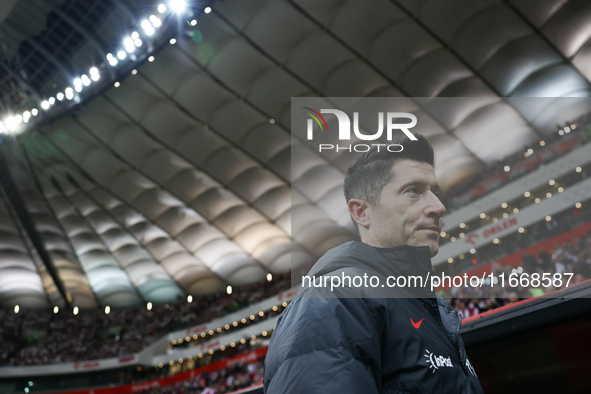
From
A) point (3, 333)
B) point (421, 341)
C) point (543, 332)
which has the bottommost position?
point (421, 341)

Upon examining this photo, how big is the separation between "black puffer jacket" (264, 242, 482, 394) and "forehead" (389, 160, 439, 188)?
294 millimetres

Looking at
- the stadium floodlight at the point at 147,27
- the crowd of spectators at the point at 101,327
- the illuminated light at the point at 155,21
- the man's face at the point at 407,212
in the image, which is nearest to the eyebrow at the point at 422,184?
the man's face at the point at 407,212

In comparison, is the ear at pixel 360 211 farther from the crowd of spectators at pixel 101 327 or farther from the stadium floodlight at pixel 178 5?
the crowd of spectators at pixel 101 327

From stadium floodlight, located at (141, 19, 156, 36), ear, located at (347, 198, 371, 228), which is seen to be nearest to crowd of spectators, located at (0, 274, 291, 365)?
stadium floodlight, located at (141, 19, 156, 36)

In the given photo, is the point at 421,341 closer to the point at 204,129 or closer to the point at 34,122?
the point at 204,129

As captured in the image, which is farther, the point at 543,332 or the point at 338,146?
the point at 543,332

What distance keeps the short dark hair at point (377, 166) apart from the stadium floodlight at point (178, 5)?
20.5m

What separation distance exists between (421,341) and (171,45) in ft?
73.4

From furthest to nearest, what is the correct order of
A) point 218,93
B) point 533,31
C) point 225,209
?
1. point 225,209
2. point 218,93
3. point 533,31

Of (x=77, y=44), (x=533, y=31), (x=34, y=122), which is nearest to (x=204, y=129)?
(x=77, y=44)

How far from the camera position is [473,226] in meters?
2.58

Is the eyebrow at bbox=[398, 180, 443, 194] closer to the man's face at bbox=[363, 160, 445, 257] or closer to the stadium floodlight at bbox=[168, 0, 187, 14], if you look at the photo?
the man's face at bbox=[363, 160, 445, 257]

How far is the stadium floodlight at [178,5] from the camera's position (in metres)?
19.7

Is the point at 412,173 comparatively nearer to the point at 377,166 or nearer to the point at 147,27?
the point at 377,166
